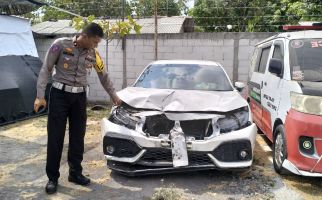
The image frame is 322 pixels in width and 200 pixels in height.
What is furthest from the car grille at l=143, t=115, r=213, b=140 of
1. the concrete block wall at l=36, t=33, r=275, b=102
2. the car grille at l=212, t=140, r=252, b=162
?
the concrete block wall at l=36, t=33, r=275, b=102

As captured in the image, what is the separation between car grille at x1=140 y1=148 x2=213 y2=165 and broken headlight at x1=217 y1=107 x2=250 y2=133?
15.6 inches

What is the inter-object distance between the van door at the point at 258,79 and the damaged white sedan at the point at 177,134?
1.73 metres

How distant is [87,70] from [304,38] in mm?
3009

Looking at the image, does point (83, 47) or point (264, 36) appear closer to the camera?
point (83, 47)

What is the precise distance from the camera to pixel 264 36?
980 centimetres

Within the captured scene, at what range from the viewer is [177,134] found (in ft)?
15.2

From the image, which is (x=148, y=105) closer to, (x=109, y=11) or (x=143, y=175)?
(x=143, y=175)

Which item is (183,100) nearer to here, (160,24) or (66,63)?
(66,63)

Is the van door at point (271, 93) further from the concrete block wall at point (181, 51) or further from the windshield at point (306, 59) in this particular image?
the concrete block wall at point (181, 51)

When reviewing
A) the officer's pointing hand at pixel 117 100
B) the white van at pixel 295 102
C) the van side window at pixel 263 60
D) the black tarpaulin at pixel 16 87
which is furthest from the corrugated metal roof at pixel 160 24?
the officer's pointing hand at pixel 117 100

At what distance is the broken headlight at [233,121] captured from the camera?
4801 mm

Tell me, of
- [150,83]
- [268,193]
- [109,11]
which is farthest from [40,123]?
[109,11]

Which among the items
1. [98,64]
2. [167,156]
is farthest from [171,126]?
[98,64]

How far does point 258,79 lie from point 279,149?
222 centimetres
